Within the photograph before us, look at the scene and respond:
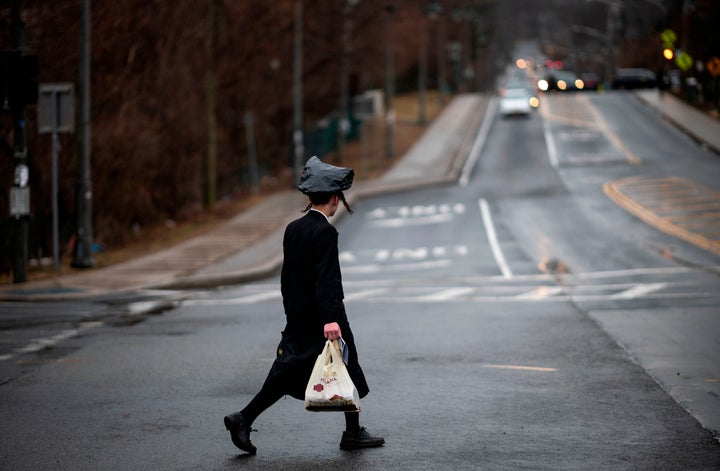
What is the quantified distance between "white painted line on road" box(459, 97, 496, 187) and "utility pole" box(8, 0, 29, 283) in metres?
26.2

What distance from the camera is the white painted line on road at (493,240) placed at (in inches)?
964

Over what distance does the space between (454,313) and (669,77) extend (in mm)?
74183

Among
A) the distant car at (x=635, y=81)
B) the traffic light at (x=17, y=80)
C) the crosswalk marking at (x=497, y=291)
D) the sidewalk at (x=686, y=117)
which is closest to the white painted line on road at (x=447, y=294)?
the crosswalk marking at (x=497, y=291)

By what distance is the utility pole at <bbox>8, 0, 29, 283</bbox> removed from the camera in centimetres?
2119

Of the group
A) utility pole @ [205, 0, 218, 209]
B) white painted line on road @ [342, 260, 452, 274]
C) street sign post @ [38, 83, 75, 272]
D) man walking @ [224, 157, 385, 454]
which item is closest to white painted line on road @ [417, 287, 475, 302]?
white painted line on road @ [342, 260, 452, 274]

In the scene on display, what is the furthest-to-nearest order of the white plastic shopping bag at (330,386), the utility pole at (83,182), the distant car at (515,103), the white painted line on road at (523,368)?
the distant car at (515,103) < the utility pole at (83,182) < the white painted line on road at (523,368) < the white plastic shopping bag at (330,386)

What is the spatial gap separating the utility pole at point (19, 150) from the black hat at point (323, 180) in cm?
1401

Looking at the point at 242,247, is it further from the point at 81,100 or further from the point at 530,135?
the point at 530,135

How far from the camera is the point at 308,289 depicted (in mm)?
8156

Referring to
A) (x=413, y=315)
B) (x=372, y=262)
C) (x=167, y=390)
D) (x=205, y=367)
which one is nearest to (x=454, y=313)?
(x=413, y=315)

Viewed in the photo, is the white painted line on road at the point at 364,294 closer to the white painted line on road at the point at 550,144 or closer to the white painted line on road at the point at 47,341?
the white painted line on road at the point at 47,341

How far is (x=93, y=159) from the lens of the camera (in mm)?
32000

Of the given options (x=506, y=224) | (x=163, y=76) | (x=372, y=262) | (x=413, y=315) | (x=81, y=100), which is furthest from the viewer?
(x=163, y=76)

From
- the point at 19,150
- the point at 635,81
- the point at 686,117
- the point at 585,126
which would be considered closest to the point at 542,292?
the point at 19,150
